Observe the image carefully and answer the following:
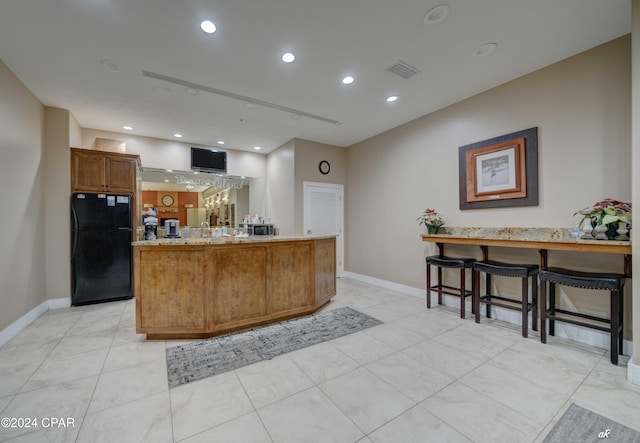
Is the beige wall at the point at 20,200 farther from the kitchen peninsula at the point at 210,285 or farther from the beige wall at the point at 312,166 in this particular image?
the beige wall at the point at 312,166

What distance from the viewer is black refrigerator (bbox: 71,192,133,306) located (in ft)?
13.0

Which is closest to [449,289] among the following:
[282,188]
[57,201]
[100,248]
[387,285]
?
[387,285]

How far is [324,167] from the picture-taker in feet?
18.7

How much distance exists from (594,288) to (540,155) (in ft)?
5.07

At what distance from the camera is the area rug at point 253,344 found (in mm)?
2238

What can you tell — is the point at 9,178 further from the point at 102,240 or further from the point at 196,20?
the point at 196,20

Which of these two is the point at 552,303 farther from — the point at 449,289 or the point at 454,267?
the point at 449,289

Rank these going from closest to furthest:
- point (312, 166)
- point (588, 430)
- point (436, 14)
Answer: point (588, 430) < point (436, 14) < point (312, 166)

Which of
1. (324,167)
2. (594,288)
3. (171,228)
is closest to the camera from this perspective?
(594,288)

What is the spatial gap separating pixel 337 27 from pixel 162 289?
3.12 meters

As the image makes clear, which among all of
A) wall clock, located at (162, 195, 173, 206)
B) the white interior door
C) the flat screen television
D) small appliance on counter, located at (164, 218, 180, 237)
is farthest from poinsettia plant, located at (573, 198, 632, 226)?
wall clock, located at (162, 195, 173, 206)

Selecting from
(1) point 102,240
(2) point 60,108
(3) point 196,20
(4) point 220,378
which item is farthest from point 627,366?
(2) point 60,108

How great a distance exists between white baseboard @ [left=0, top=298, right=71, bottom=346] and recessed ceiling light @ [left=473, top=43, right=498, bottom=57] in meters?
5.76

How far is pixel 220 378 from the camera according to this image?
6.88 feet
